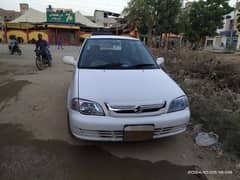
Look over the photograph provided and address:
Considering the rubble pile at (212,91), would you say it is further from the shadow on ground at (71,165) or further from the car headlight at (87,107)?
the car headlight at (87,107)

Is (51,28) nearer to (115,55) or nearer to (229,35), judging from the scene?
(115,55)

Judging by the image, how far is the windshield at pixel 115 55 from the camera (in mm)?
2896

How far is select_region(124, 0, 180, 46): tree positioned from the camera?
14359mm

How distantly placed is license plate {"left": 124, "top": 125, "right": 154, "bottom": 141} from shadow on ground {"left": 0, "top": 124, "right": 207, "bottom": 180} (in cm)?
36

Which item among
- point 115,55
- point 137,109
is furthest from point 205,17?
point 137,109

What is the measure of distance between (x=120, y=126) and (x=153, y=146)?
2.58 feet

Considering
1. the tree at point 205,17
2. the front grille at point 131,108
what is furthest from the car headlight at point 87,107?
the tree at point 205,17

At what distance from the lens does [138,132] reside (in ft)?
6.47

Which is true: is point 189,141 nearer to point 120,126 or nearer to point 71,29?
point 120,126

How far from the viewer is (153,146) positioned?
2.45 metres

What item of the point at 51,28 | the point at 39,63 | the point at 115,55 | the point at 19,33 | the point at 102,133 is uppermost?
the point at 51,28

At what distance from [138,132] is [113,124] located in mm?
297

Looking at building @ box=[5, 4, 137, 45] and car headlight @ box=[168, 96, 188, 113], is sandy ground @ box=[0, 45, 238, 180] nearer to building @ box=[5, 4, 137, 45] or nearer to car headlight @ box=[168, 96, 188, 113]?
car headlight @ box=[168, 96, 188, 113]

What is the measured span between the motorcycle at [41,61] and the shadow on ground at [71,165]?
18.9 ft
